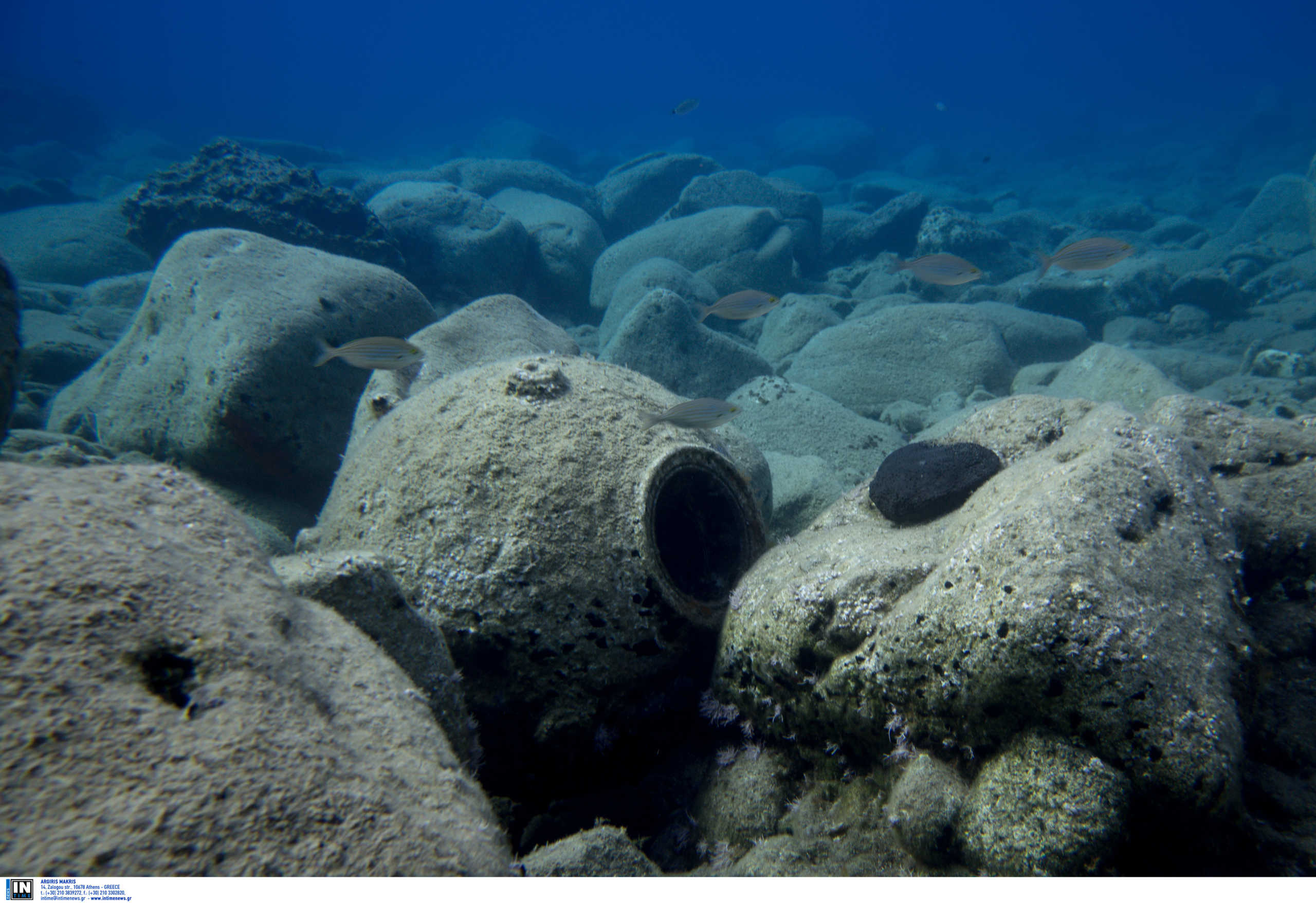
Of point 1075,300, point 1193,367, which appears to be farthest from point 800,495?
point 1075,300

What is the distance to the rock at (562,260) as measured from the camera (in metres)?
11.7

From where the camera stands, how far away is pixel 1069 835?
5.78ft

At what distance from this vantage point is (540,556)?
2.74 metres

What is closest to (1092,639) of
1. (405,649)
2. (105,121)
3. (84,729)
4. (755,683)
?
(755,683)

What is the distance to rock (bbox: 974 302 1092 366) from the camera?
897cm

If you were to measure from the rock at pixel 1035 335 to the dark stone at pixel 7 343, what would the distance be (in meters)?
10.6

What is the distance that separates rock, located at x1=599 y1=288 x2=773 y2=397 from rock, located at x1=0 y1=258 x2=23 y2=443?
16.9ft

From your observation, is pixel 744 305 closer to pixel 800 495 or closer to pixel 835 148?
pixel 800 495

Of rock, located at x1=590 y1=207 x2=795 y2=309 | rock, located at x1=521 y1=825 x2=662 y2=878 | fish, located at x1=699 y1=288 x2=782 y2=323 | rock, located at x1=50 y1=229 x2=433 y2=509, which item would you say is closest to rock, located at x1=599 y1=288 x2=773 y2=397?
fish, located at x1=699 y1=288 x2=782 y2=323

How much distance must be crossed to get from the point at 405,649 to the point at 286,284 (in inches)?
171

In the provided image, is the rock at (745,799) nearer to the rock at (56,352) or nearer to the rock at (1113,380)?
the rock at (1113,380)

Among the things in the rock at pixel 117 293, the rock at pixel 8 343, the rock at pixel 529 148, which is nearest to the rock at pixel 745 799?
the rock at pixel 8 343

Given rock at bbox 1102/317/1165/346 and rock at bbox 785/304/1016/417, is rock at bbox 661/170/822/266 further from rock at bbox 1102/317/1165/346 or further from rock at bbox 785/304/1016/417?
rock at bbox 1102/317/1165/346

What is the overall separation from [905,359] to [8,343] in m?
9.00
